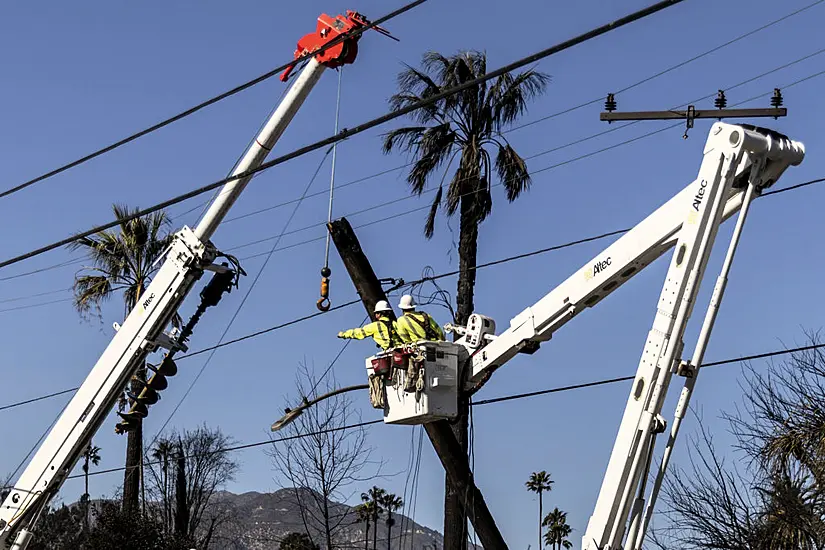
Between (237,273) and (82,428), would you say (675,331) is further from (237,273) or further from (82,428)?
(82,428)

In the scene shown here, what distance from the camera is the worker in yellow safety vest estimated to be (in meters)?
15.1

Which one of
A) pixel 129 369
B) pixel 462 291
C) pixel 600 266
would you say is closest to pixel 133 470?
pixel 462 291

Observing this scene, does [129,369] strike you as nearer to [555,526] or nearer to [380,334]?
[380,334]

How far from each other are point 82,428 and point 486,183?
35.8 feet

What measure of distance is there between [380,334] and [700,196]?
190 inches

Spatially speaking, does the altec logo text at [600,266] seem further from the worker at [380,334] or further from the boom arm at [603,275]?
the worker at [380,334]

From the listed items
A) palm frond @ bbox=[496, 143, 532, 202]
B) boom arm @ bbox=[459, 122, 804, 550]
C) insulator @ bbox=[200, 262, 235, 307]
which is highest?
palm frond @ bbox=[496, 143, 532, 202]

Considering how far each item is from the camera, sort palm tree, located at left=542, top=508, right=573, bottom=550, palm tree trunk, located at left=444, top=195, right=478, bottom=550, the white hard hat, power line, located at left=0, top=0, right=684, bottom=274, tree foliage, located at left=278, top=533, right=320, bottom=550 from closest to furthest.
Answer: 1. power line, located at left=0, top=0, right=684, bottom=274
2. the white hard hat
3. palm tree trunk, located at left=444, top=195, right=478, bottom=550
4. tree foliage, located at left=278, top=533, right=320, bottom=550
5. palm tree, located at left=542, top=508, right=573, bottom=550

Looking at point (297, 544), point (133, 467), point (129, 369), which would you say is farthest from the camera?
point (297, 544)

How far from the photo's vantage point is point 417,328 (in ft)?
49.5

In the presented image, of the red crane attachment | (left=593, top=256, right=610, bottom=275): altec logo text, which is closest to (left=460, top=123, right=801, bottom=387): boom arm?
(left=593, top=256, right=610, bottom=275): altec logo text

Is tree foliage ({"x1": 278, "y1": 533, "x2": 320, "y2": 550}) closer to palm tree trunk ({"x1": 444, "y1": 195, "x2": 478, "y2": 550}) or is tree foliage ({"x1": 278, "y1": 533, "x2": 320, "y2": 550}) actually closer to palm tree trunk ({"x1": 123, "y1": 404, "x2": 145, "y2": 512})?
palm tree trunk ({"x1": 123, "y1": 404, "x2": 145, "y2": 512})

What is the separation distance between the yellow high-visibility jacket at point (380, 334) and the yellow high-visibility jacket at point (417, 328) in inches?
3.1

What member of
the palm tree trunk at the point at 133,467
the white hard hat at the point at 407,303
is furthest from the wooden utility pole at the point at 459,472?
the palm tree trunk at the point at 133,467
